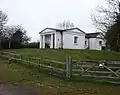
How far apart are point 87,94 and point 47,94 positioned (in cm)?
168

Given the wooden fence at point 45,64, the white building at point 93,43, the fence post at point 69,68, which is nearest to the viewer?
the fence post at point 69,68

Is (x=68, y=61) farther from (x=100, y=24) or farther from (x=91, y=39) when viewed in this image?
(x=91, y=39)

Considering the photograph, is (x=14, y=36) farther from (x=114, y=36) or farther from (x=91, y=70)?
(x=91, y=70)

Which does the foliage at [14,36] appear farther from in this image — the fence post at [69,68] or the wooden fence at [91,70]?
the fence post at [69,68]

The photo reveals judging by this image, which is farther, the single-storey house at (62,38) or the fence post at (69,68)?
the single-storey house at (62,38)

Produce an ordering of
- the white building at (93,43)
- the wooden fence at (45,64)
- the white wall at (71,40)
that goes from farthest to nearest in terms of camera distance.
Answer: the white building at (93,43) → the white wall at (71,40) → the wooden fence at (45,64)

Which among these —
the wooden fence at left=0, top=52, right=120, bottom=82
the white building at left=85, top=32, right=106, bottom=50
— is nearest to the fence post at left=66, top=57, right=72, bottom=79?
the wooden fence at left=0, top=52, right=120, bottom=82

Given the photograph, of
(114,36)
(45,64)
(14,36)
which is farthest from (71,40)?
(45,64)

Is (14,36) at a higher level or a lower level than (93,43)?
higher

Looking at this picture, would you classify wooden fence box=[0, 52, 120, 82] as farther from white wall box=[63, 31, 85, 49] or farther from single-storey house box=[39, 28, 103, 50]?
white wall box=[63, 31, 85, 49]

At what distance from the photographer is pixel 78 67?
15.5 metres

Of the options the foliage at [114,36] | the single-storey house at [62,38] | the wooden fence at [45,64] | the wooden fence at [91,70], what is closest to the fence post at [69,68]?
the wooden fence at [91,70]

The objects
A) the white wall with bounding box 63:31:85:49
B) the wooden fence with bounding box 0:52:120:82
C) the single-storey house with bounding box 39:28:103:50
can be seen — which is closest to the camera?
the wooden fence with bounding box 0:52:120:82

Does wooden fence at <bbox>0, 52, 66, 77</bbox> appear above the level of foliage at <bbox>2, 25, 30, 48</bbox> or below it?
below
